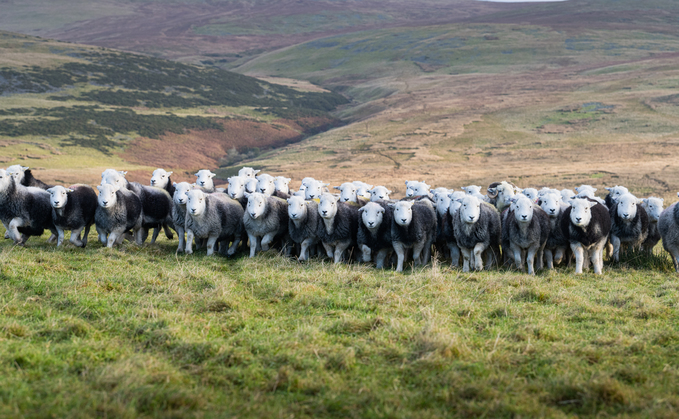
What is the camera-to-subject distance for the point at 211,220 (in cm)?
1261

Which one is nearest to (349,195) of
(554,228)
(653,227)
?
(554,228)

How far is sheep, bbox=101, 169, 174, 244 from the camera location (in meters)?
13.9

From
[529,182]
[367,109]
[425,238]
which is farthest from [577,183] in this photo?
[367,109]

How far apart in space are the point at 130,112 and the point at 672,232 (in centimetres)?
5571

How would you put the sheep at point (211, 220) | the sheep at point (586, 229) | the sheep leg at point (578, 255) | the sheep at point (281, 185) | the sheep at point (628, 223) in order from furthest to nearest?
the sheep at point (281, 185) < the sheep at point (211, 220) < the sheep at point (628, 223) < the sheep leg at point (578, 255) < the sheep at point (586, 229)

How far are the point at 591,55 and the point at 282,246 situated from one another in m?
97.3

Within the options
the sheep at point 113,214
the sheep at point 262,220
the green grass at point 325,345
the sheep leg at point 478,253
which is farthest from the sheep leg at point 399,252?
the sheep at point 113,214

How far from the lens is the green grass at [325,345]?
4.71 m

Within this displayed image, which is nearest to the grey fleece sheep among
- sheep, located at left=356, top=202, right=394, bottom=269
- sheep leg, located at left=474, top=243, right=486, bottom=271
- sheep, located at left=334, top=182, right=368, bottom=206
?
sheep leg, located at left=474, top=243, right=486, bottom=271

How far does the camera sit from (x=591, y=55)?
94.5 meters

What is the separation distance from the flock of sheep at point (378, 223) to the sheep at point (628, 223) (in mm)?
23

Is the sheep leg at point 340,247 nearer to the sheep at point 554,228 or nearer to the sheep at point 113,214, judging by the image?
the sheep at point 554,228

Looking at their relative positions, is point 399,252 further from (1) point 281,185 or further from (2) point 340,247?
(1) point 281,185

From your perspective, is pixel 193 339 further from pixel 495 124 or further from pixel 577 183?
pixel 495 124
